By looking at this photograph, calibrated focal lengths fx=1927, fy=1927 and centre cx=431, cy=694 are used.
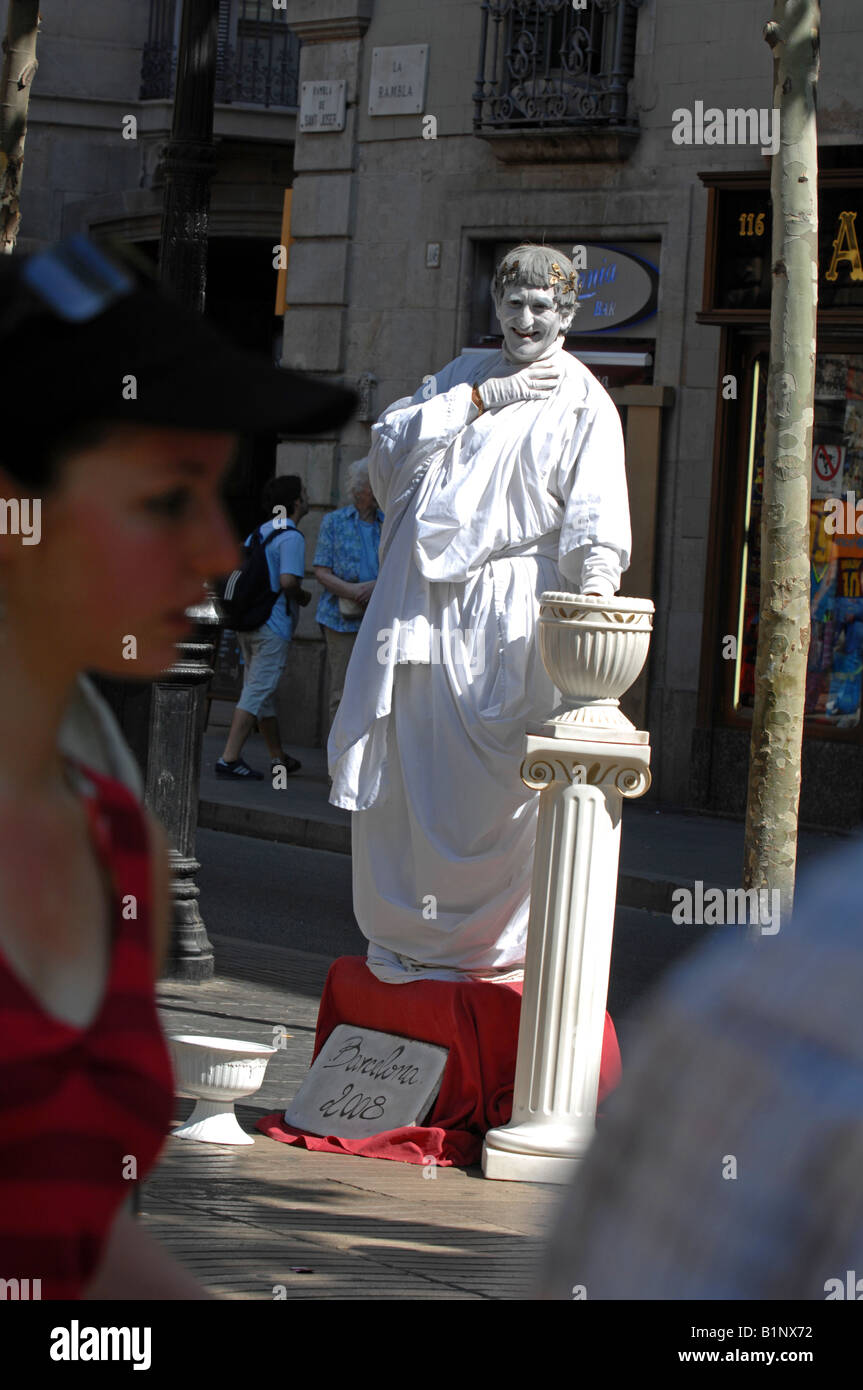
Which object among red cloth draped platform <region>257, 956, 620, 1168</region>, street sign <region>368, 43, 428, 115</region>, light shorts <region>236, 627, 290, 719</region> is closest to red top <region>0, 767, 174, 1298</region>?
red cloth draped platform <region>257, 956, 620, 1168</region>

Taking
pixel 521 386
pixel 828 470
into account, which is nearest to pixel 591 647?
pixel 521 386

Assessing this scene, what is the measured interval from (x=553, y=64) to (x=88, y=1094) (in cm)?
1390

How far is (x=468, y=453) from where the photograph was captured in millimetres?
5266

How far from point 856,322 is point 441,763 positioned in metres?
7.90

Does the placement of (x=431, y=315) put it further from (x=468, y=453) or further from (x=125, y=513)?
(x=125, y=513)

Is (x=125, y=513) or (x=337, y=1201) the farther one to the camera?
(x=337, y=1201)

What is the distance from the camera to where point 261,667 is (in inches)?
503

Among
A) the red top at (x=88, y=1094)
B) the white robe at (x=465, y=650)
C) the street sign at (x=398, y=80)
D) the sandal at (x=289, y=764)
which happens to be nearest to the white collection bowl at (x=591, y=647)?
the white robe at (x=465, y=650)

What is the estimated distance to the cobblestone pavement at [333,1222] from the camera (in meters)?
3.83

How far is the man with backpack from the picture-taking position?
41.4 ft

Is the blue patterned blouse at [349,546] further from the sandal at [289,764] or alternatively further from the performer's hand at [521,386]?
the performer's hand at [521,386]

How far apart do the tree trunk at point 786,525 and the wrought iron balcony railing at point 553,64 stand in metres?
7.58

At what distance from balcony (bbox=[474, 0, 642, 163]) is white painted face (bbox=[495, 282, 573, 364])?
342 inches

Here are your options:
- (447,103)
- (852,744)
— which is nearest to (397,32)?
(447,103)
